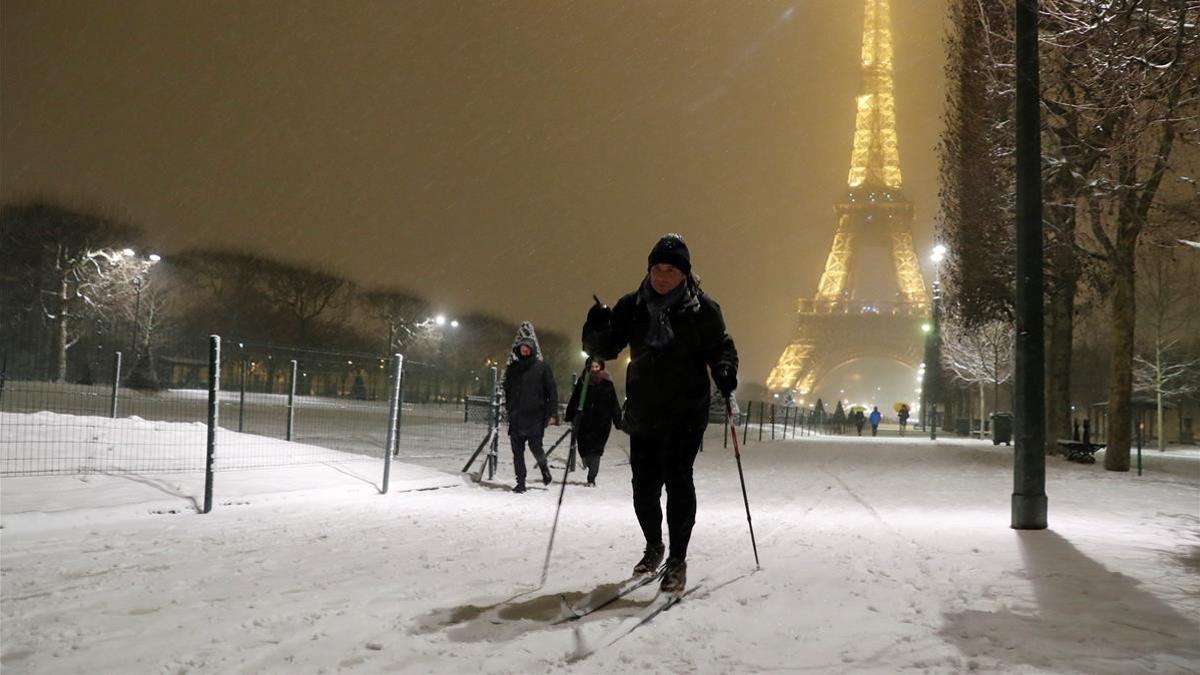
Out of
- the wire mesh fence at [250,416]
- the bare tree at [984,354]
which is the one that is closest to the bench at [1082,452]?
the wire mesh fence at [250,416]

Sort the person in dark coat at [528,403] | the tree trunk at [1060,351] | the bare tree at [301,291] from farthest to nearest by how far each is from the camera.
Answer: the bare tree at [301,291]
the tree trunk at [1060,351]
the person in dark coat at [528,403]

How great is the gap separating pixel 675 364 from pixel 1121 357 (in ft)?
47.1

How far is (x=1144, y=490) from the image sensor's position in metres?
12.4

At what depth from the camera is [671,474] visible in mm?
5008

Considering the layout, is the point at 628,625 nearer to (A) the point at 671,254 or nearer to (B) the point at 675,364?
(B) the point at 675,364

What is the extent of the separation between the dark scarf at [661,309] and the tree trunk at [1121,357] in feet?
46.1

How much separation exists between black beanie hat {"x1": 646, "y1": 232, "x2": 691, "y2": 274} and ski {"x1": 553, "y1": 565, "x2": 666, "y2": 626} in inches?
67.9

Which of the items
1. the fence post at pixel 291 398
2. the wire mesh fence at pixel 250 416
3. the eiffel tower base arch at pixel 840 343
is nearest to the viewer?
the wire mesh fence at pixel 250 416

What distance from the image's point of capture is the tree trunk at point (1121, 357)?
52.6 feet

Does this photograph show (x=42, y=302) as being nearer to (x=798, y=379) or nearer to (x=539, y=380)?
(x=539, y=380)

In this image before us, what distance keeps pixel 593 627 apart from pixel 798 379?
217 feet

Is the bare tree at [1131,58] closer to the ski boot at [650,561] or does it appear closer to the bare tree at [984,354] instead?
the ski boot at [650,561]

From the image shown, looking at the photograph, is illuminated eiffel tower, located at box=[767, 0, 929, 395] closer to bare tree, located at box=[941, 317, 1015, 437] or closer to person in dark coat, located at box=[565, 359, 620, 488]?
bare tree, located at box=[941, 317, 1015, 437]

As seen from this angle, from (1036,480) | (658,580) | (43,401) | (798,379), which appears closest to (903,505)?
(1036,480)
